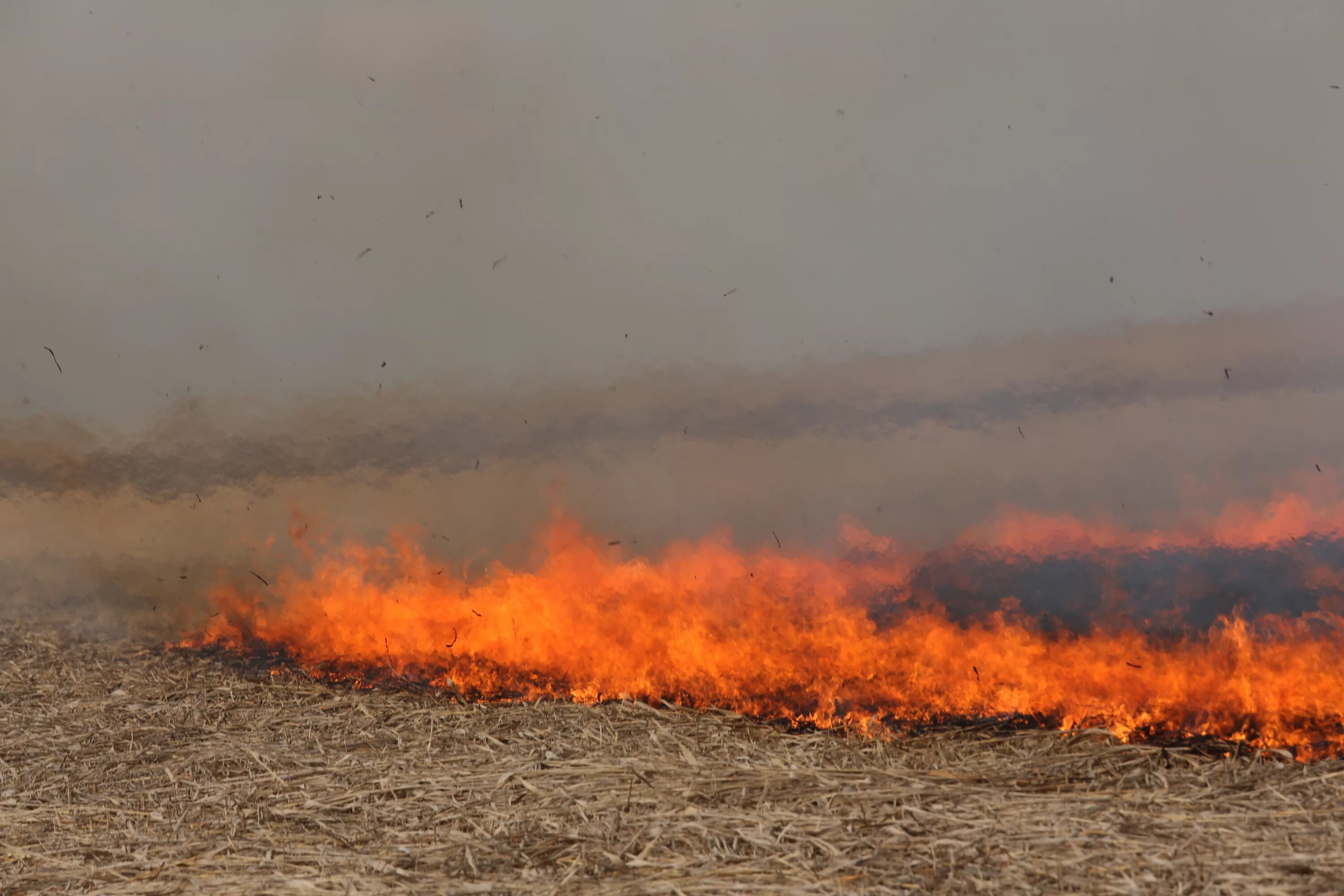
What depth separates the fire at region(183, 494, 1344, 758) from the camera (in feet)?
15.4

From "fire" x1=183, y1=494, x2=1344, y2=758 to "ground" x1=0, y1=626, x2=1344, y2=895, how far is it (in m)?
0.45

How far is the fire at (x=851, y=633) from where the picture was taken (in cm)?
469

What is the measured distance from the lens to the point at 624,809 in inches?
138

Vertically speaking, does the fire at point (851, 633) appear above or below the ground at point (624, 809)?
above

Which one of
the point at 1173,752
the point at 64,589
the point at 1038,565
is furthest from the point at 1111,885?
the point at 64,589

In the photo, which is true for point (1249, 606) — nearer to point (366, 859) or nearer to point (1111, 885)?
point (1111, 885)

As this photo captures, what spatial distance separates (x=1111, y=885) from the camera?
2.74 meters

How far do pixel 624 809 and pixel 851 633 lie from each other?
2263 mm

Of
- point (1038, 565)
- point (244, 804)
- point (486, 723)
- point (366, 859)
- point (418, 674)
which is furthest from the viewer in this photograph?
point (418, 674)

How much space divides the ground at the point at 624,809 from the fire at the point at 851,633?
1.47ft

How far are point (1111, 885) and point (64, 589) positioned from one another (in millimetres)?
7462

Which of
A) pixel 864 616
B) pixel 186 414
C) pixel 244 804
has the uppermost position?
pixel 186 414

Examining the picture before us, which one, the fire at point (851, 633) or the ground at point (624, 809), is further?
the fire at point (851, 633)

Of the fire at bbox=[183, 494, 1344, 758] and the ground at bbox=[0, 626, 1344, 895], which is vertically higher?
the fire at bbox=[183, 494, 1344, 758]
